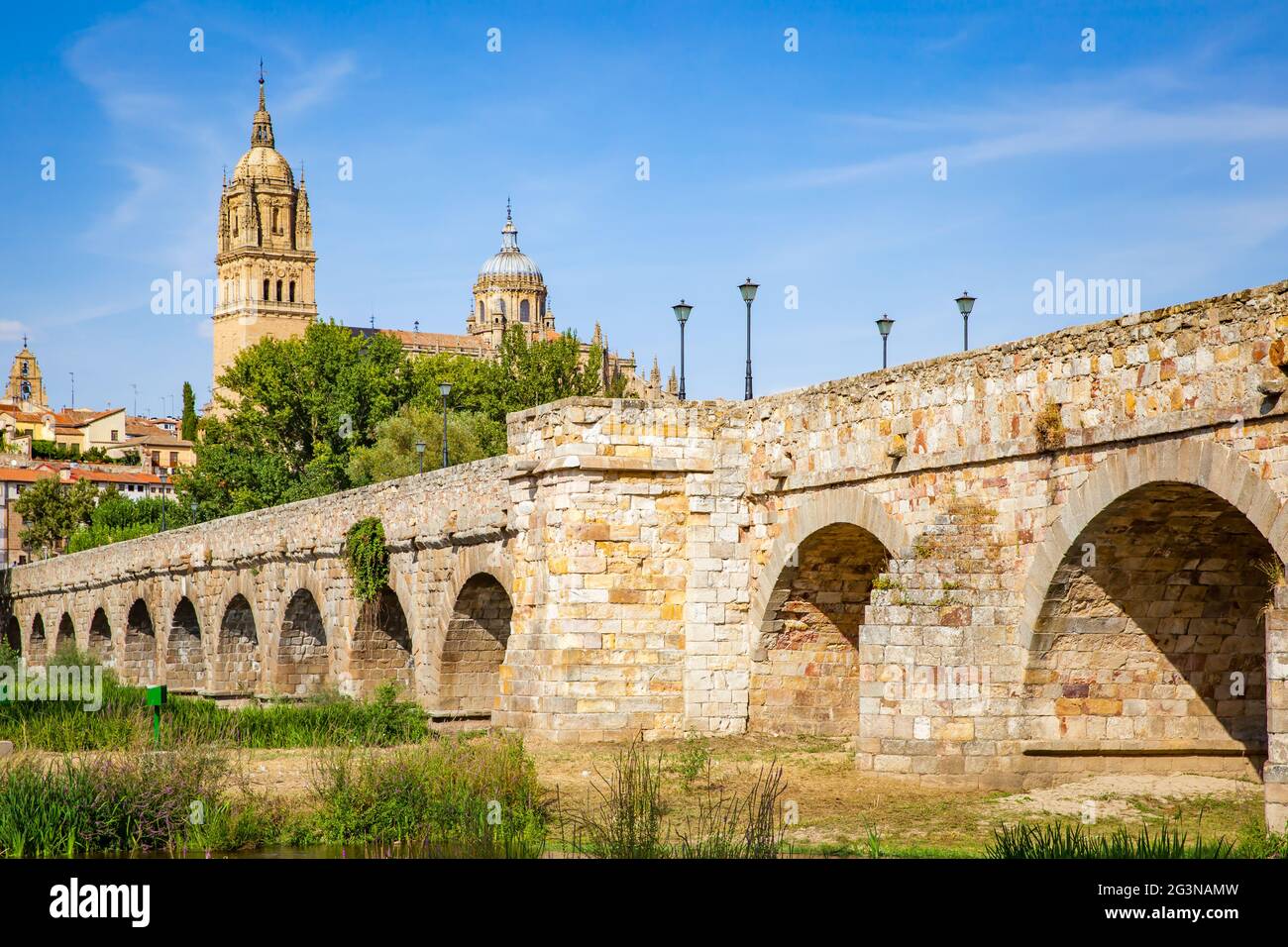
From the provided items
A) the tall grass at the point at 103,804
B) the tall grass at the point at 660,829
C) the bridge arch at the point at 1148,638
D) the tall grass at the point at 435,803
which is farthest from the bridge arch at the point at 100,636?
the bridge arch at the point at 1148,638

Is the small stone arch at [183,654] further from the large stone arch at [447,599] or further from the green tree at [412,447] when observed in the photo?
the large stone arch at [447,599]

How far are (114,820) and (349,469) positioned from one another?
4089cm

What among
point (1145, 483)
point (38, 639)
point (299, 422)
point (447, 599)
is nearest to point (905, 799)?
point (1145, 483)

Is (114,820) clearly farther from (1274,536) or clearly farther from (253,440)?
(253,440)

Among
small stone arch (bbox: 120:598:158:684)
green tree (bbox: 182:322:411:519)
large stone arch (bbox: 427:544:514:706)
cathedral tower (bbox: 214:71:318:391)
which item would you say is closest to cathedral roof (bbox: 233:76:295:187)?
cathedral tower (bbox: 214:71:318:391)

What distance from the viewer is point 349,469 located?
172 feet

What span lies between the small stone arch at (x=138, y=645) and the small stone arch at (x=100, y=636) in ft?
8.41

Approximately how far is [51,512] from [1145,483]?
78.5m

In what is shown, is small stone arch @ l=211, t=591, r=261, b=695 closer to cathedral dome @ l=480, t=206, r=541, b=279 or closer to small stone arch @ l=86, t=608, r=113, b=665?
small stone arch @ l=86, t=608, r=113, b=665

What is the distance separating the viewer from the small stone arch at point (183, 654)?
39.8m

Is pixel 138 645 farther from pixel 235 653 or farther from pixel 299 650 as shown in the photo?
pixel 299 650

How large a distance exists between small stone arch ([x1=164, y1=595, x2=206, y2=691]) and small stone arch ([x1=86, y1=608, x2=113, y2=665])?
7.04 m
